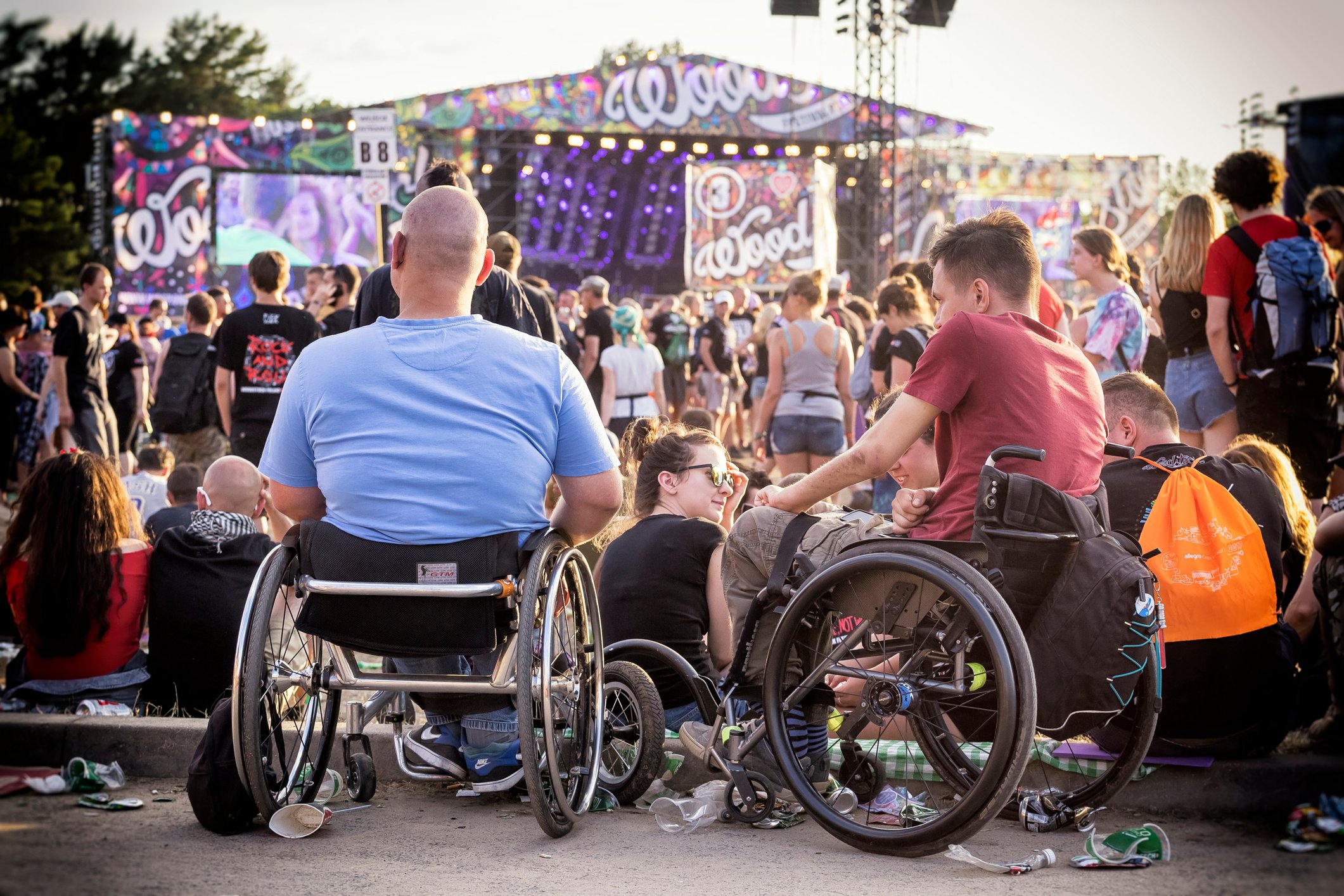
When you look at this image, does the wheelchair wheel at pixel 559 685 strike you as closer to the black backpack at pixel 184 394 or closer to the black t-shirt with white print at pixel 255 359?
the black t-shirt with white print at pixel 255 359

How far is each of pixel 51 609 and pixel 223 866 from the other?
155cm

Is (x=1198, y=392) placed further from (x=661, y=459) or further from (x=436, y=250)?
(x=436, y=250)

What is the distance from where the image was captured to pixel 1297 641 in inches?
147

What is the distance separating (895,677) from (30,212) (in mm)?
2422

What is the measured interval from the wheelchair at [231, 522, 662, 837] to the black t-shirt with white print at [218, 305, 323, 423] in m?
3.94

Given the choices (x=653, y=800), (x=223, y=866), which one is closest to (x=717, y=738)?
(x=653, y=800)

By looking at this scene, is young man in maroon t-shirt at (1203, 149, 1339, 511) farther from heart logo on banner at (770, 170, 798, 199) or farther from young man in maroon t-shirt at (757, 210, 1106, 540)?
heart logo on banner at (770, 170, 798, 199)

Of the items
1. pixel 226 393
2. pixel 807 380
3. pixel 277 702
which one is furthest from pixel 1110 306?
pixel 226 393

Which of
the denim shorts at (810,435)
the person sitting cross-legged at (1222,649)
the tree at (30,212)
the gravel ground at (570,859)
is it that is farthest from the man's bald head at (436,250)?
the denim shorts at (810,435)

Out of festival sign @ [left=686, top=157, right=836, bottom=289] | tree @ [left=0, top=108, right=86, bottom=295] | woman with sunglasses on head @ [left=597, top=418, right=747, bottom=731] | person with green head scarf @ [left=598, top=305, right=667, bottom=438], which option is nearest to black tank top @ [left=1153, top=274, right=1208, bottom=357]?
woman with sunglasses on head @ [left=597, top=418, right=747, bottom=731]

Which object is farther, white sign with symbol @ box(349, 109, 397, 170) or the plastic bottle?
white sign with symbol @ box(349, 109, 397, 170)

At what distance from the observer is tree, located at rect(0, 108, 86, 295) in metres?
2.65

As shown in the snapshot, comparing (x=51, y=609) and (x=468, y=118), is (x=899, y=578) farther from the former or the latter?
(x=468, y=118)

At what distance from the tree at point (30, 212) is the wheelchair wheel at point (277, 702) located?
101 centimetres
